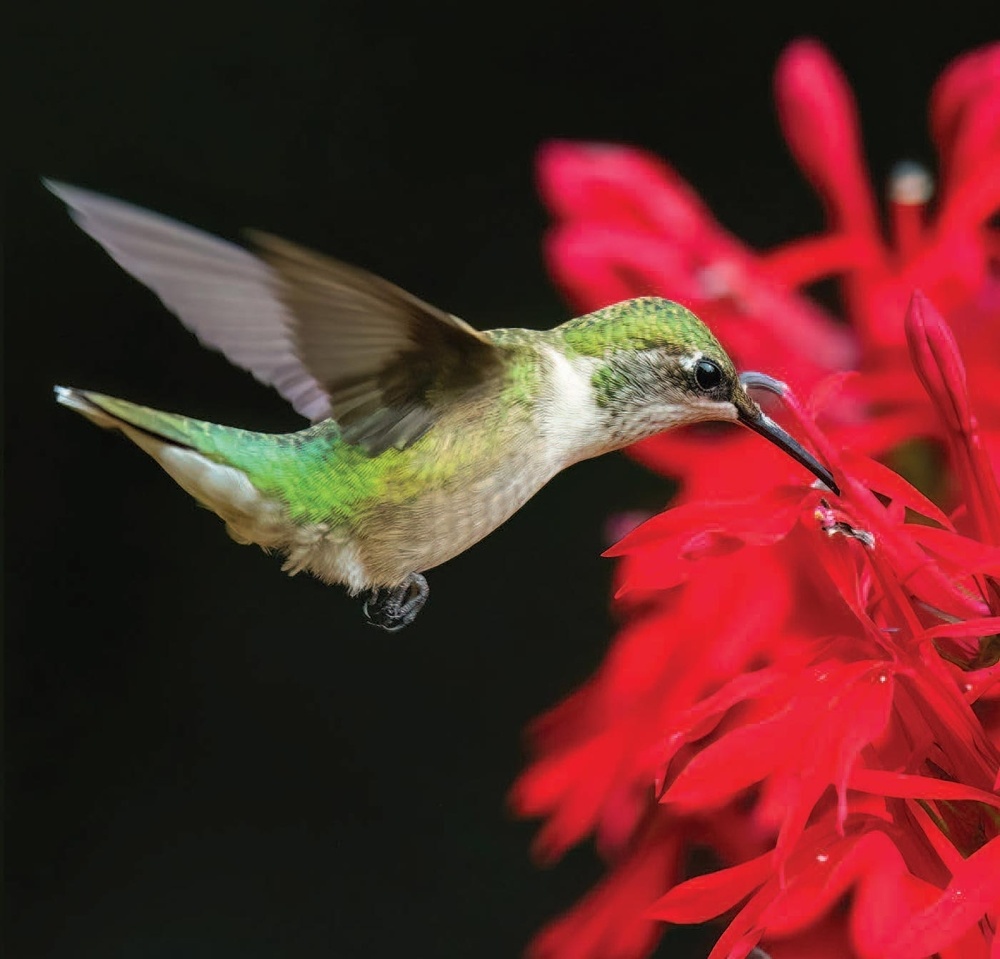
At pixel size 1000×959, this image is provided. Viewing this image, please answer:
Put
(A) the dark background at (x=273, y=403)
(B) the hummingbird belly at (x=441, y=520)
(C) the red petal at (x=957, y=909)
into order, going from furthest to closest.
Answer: (A) the dark background at (x=273, y=403)
(B) the hummingbird belly at (x=441, y=520)
(C) the red petal at (x=957, y=909)

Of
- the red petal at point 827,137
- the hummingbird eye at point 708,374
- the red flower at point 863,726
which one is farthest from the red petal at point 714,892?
the red petal at point 827,137

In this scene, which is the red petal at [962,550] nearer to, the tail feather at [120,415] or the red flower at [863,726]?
the red flower at [863,726]

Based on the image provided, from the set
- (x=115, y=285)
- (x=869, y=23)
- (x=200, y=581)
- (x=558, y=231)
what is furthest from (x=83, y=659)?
(x=869, y=23)

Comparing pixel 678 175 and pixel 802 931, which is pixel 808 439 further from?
pixel 678 175

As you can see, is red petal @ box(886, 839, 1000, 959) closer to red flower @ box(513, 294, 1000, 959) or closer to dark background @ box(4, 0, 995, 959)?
red flower @ box(513, 294, 1000, 959)

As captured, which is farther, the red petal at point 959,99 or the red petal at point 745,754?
the red petal at point 959,99

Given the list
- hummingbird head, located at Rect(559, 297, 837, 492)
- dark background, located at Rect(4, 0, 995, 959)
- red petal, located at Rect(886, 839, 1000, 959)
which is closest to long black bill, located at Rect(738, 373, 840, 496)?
hummingbird head, located at Rect(559, 297, 837, 492)

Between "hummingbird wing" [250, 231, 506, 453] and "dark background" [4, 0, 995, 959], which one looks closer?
"hummingbird wing" [250, 231, 506, 453]

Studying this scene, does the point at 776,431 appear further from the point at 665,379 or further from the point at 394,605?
the point at 394,605
